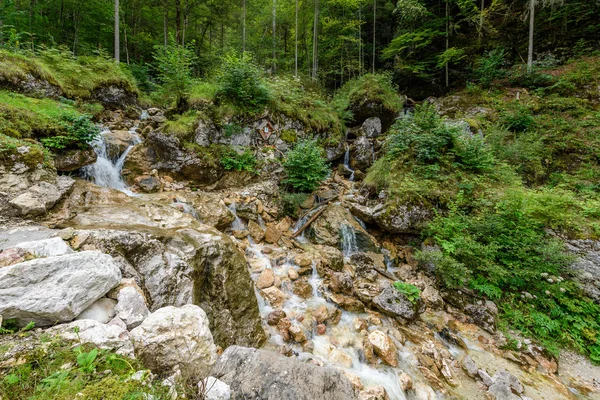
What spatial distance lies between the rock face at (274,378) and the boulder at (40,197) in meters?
4.37

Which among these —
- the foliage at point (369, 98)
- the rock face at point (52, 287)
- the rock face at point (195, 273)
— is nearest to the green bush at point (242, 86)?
the foliage at point (369, 98)

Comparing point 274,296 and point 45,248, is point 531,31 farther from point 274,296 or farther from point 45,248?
point 45,248

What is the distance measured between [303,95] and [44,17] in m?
16.4

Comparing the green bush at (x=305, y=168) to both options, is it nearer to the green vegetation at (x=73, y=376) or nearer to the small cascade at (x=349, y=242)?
the small cascade at (x=349, y=242)

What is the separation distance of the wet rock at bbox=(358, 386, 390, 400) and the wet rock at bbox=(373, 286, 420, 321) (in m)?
1.74

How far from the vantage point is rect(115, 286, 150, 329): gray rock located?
217cm

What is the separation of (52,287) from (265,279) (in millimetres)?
3801

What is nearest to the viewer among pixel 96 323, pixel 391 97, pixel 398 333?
pixel 96 323

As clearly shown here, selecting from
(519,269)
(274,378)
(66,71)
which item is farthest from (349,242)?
(66,71)

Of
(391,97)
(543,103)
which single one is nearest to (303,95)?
(391,97)

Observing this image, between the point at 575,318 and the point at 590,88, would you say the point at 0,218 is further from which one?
the point at 590,88

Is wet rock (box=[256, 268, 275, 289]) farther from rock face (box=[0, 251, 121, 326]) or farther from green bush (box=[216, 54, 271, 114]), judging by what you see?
green bush (box=[216, 54, 271, 114])

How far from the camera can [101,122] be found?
8.38 m

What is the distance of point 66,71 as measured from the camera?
8484 mm
